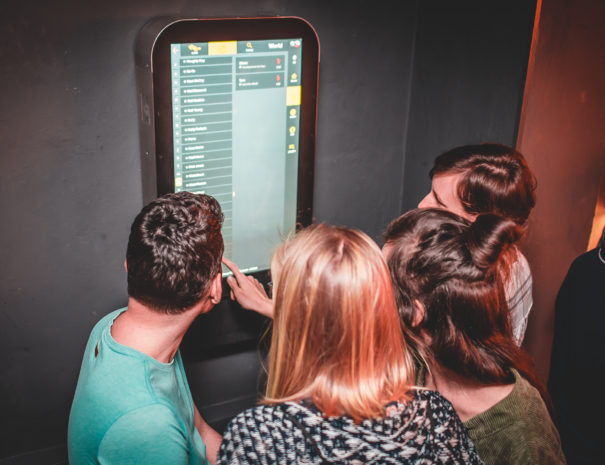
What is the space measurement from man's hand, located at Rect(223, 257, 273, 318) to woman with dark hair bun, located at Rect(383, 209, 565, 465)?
675 mm

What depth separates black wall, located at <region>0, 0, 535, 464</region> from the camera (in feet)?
5.50

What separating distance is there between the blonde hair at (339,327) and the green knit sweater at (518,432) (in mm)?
255

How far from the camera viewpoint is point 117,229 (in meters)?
1.88

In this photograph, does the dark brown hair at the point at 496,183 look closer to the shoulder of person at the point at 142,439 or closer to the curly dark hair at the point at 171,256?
the curly dark hair at the point at 171,256

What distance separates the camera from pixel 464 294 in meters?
1.24

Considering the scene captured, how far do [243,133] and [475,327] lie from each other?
972mm

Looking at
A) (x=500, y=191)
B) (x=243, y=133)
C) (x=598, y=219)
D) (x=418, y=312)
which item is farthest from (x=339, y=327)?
(x=598, y=219)

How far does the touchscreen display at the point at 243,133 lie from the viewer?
1.70m

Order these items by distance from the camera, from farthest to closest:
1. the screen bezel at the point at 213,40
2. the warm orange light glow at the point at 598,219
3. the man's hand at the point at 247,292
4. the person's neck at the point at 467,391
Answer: the warm orange light glow at the point at 598,219
the man's hand at the point at 247,292
the screen bezel at the point at 213,40
the person's neck at the point at 467,391

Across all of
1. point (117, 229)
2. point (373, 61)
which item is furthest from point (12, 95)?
point (373, 61)

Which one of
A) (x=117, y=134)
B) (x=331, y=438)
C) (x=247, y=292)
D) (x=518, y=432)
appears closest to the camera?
(x=331, y=438)

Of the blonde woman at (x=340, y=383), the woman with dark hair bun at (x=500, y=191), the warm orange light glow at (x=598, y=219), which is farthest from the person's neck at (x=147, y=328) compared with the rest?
the warm orange light glow at (x=598, y=219)

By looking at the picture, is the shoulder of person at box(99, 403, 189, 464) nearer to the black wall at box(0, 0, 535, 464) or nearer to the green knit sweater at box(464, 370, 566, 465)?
the green knit sweater at box(464, 370, 566, 465)

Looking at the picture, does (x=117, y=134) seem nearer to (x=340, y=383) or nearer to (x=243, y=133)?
(x=243, y=133)
